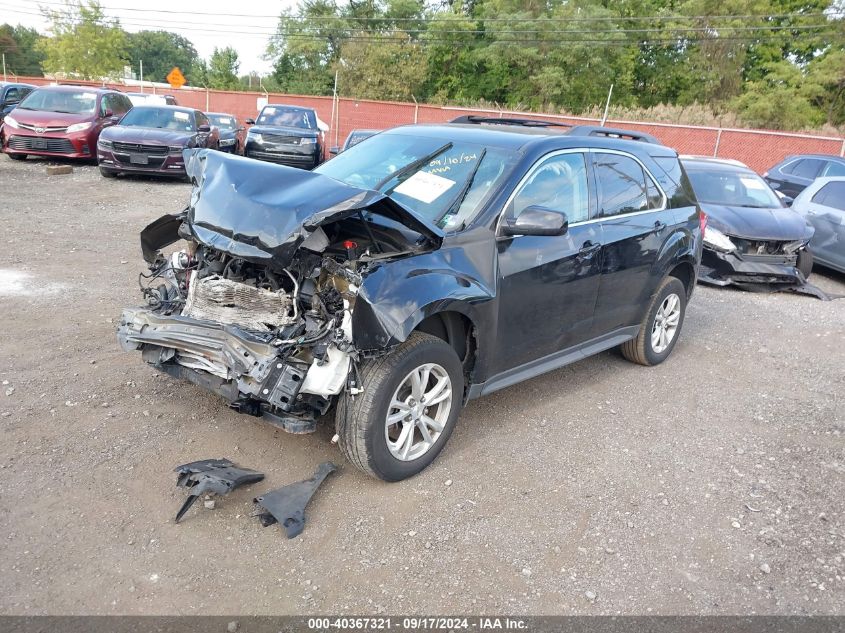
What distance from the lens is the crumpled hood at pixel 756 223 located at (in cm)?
855

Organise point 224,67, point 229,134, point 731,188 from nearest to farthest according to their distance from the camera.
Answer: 1. point 731,188
2. point 229,134
3. point 224,67

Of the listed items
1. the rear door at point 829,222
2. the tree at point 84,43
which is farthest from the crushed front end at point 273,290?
the tree at point 84,43

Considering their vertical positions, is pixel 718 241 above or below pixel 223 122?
below

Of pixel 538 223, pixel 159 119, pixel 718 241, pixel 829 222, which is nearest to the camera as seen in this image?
pixel 538 223

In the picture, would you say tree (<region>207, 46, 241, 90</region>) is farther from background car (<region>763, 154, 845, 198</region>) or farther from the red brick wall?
background car (<region>763, 154, 845, 198</region>)

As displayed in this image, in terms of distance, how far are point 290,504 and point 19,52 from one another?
273 ft

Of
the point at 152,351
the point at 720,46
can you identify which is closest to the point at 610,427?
the point at 152,351

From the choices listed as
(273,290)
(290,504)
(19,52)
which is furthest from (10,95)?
(19,52)

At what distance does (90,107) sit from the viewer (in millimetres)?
14414

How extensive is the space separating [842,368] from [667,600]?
4439 mm

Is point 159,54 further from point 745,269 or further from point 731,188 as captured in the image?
point 745,269

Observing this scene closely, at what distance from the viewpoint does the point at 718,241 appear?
8.59 meters

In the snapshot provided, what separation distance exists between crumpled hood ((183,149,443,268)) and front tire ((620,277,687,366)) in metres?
2.65

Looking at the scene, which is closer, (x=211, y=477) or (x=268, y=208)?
(x=211, y=477)
